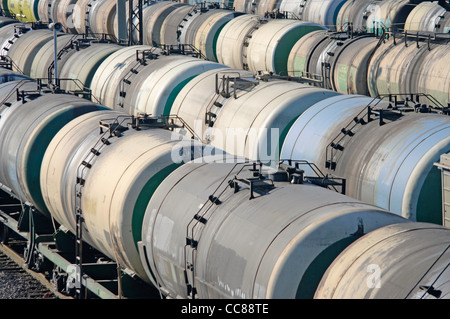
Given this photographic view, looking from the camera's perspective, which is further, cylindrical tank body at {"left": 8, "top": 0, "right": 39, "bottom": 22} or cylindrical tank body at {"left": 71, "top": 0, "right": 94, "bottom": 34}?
cylindrical tank body at {"left": 8, "top": 0, "right": 39, "bottom": 22}

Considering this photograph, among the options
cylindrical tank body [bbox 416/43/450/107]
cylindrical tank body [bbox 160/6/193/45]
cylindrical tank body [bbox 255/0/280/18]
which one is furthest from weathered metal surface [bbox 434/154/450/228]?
cylindrical tank body [bbox 255/0/280/18]

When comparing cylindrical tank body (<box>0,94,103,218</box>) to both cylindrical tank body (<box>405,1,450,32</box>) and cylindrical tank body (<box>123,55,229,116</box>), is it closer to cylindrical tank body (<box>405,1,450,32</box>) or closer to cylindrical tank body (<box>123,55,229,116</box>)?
cylindrical tank body (<box>123,55,229,116</box>)

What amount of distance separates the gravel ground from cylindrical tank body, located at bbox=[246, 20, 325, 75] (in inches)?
741

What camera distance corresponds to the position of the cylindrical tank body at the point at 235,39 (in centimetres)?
4450

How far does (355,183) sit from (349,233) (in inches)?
282

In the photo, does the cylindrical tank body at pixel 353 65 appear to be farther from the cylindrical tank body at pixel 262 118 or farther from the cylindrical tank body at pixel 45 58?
the cylindrical tank body at pixel 45 58

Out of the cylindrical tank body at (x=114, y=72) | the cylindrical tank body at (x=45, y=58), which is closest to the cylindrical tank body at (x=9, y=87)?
the cylindrical tank body at (x=114, y=72)

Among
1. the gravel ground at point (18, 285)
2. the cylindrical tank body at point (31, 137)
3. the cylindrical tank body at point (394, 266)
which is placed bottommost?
the gravel ground at point (18, 285)

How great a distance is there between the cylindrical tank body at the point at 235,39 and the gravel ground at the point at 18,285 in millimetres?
22214

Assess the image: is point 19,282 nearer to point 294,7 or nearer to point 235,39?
point 235,39

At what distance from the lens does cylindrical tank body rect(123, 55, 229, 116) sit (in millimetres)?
28297

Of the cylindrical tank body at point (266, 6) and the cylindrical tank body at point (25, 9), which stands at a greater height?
the cylindrical tank body at point (266, 6)
